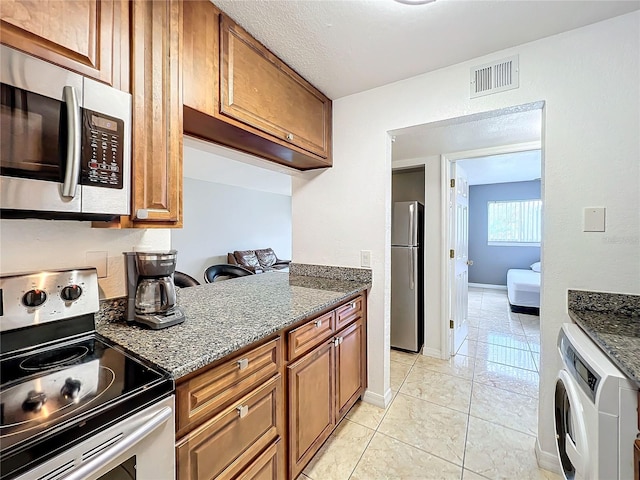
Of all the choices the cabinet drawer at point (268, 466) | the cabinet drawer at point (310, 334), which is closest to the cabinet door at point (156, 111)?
the cabinet drawer at point (310, 334)

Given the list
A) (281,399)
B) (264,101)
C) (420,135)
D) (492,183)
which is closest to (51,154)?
(264,101)

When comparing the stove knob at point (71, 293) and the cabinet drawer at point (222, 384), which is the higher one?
the stove knob at point (71, 293)

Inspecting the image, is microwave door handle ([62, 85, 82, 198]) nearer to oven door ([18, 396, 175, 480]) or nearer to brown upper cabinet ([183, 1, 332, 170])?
brown upper cabinet ([183, 1, 332, 170])

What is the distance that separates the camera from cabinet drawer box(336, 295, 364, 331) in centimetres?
174

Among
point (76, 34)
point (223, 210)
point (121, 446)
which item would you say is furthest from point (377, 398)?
point (223, 210)

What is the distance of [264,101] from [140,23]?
2.12 feet

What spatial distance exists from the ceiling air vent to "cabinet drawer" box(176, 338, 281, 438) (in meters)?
1.80

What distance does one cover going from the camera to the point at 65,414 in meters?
0.64

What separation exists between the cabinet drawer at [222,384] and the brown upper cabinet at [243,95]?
107 centimetres

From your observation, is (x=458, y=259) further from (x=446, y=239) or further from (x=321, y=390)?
(x=321, y=390)

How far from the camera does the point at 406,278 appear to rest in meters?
3.04

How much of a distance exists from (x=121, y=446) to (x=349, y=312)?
136cm

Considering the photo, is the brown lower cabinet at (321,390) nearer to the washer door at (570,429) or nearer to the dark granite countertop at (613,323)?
the washer door at (570,429)

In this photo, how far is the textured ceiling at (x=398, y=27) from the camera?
1298 mm
